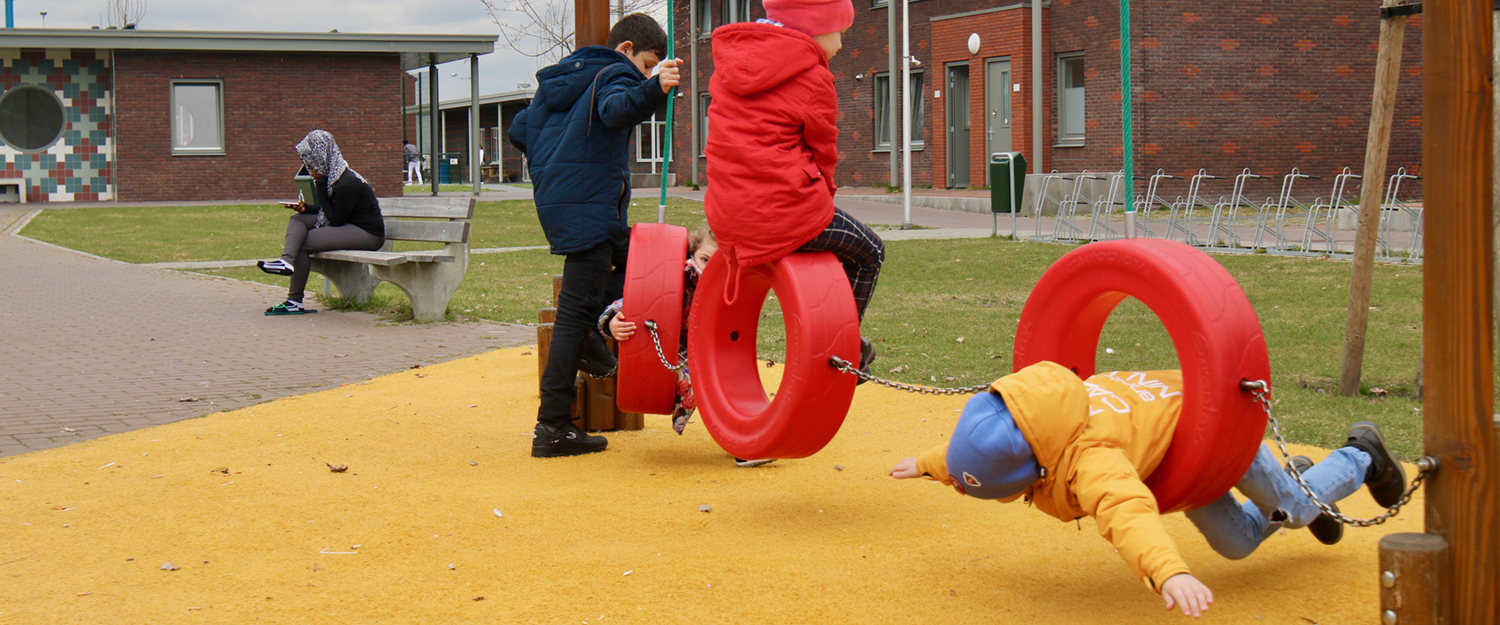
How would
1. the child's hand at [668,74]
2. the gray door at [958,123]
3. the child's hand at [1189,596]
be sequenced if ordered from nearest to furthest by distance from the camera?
the child's hand at [1189,596]
the child's hand at [668,74]
the gray door at [958,123]

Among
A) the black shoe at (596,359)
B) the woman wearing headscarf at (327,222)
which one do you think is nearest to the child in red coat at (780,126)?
the black shoe at (596,359)

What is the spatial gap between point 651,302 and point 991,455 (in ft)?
7.55

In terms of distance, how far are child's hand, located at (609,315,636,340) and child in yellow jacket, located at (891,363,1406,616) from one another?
194 centimetres

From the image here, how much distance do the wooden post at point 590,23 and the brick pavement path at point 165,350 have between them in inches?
108

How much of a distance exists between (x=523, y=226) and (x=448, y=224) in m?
13.0

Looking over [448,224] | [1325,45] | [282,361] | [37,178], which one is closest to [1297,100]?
[1325,45]

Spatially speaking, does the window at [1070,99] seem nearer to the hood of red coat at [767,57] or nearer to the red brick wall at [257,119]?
the red brick wall at [257,119]

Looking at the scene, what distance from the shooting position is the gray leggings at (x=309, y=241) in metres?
10.9

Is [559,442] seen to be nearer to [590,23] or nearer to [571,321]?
[571,321]

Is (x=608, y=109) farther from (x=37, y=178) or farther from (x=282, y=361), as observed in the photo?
(x=37, y=178)

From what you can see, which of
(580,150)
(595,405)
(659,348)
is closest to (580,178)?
(580,150)

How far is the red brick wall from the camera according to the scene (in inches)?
1241

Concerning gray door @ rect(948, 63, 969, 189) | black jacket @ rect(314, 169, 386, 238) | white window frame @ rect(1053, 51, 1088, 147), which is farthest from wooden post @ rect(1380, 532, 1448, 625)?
gray door @ rect(948, 63, 969, 189)

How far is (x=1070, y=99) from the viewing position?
2756 centimetres
